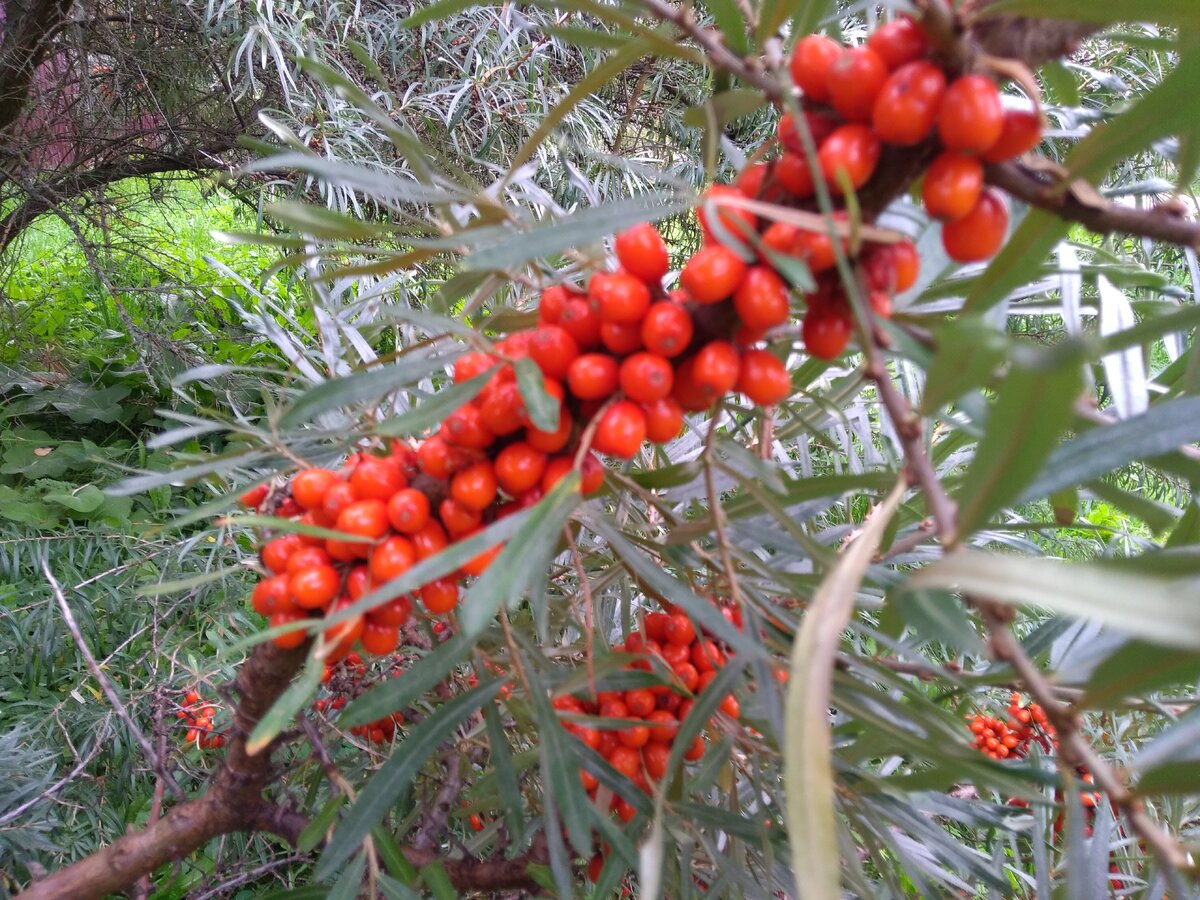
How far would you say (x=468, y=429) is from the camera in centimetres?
38

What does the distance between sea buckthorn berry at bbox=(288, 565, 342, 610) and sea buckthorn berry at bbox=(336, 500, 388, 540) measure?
0.03 m

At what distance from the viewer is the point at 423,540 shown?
0.39 m

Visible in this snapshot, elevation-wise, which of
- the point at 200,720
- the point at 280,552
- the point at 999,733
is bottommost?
the point at 999,733

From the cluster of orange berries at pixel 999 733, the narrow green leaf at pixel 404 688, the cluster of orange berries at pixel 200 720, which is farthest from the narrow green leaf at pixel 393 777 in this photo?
the cluster of orange berries at pixel 999 733

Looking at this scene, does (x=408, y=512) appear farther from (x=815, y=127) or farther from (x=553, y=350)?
(x=815, y=127)

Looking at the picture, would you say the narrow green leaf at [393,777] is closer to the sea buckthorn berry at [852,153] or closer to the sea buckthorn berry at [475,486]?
the sea buckthorn berry at [475,486]

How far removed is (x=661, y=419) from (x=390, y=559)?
0.53ft

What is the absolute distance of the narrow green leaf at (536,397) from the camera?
319mm

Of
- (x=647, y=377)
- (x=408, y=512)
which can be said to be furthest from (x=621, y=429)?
(x=408, y=512)

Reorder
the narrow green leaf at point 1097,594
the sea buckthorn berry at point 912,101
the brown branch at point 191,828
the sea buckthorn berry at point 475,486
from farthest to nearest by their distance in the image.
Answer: the brown branch at point 191,828, the sea buckthorn berry at point 475,486, the sea buckthorn berry at point 912,101, the narrow green leaf at point 1097,594

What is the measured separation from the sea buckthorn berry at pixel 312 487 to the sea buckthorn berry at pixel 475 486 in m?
0.09

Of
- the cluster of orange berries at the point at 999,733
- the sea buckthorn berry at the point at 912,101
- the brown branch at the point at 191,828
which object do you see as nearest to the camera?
the sea buckthorn berry at the point at 912,101

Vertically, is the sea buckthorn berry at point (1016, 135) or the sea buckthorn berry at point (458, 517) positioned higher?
the sea buckthorn berry at point (1016, 135)

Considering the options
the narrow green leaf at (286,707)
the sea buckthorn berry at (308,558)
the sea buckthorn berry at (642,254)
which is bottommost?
the narrow green leaf at (286,707)
